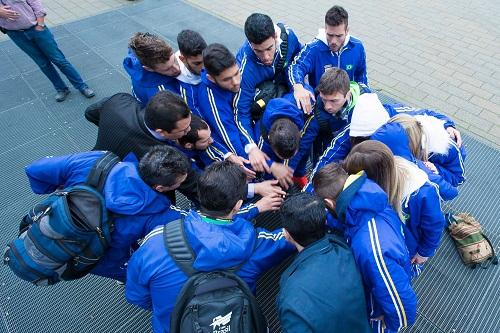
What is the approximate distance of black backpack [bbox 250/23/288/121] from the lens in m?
2.84

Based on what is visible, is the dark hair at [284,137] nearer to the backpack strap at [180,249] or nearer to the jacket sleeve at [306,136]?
the jacket sleeve at [306,136]

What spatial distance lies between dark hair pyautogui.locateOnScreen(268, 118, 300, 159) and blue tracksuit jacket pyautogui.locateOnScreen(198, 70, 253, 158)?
1.50 ft

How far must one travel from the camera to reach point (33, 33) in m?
4.12

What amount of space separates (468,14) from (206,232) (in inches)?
281

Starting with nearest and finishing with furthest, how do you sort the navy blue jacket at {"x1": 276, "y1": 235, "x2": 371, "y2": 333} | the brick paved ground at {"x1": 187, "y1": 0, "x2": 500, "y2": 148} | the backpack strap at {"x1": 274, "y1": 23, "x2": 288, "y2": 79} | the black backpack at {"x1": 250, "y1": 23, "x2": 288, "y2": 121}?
the navy blue jacket at {"x1": 276, "y1": 235, "x2": 371, "y2": 333}, the black backpack at {"x1": 250, "y1": 23, "x2": 288, "y2": 121}, the backpack strap at {"x1": 274, "y1": 23, "x2": 288, "y2": 79}, the brick paved ground at {"x1": 187, "y1": 0, "x2": 500, "y2": 148}

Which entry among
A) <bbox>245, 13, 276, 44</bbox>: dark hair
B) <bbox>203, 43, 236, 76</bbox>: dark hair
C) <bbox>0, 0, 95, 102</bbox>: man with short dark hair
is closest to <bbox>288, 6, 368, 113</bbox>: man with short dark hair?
<bbox>245, 13, 276, 44</bbox>: dark hair

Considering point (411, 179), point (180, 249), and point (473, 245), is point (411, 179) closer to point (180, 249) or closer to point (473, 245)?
point (180, 249)

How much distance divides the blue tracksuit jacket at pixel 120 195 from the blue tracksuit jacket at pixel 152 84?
88 cm

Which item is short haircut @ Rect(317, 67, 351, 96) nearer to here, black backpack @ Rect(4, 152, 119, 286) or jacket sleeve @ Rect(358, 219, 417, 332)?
jacket sleeve @ Rect(358, 219, 417, 332)

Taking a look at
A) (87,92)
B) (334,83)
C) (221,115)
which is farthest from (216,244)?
(87,92)

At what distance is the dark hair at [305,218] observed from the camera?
61.2 inches

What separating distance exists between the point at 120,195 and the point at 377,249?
1.33 m

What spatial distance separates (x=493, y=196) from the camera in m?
3.28

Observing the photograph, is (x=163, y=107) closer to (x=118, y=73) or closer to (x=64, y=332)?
(x=64, y=332)
